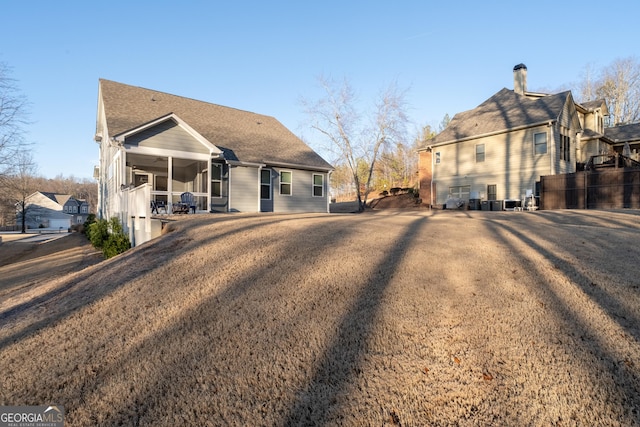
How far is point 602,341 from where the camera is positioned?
278 centimetres

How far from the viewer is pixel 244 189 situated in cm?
1476

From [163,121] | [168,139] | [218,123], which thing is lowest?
[168,139]

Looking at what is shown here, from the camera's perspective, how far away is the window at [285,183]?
53.4 ft

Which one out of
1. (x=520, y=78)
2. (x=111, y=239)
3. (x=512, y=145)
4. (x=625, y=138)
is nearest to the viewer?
(x=111, y=239)

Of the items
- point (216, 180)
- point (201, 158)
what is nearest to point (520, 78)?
point (216, 180)

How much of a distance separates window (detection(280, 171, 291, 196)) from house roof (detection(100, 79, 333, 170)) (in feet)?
1.98

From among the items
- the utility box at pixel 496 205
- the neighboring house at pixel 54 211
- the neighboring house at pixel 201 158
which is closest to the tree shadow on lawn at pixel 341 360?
the neighboring house at pixel 201 158

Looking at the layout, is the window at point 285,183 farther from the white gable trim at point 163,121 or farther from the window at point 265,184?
the white gable trim at point 163,121

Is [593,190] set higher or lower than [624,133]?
lower

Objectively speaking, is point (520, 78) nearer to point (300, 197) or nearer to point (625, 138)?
point (625, 138)

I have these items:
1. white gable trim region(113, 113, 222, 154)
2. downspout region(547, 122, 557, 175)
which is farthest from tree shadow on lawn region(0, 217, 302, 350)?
downspout region(547, 122, 557, 175)

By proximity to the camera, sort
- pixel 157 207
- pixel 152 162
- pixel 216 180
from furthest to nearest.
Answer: pixel 216 180 → pixel 152 162 → pixel 157 207

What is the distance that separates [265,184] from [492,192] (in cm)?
1450

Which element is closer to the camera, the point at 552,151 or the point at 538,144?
the point at 552,151
